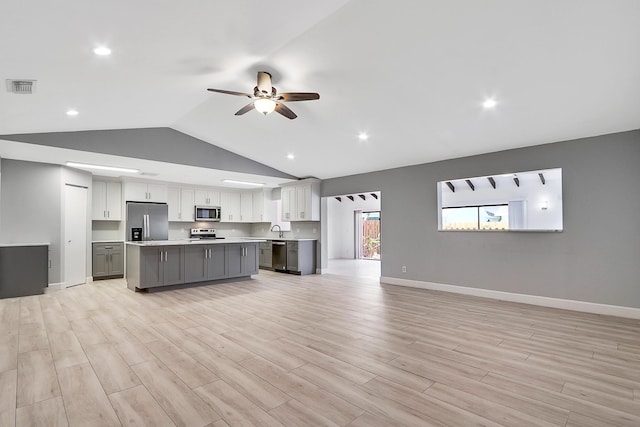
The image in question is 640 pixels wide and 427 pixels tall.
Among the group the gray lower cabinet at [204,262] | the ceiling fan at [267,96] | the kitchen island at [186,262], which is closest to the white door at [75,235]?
the kitchen island at [186,262]

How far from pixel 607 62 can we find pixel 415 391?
3.41 meters

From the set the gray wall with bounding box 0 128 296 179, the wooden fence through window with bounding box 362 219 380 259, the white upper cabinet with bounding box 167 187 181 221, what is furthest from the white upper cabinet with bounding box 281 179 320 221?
the wooden fence through window with bounding box 362 219 380 259

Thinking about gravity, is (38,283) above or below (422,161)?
below

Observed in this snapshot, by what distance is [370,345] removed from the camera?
3062 millimetres

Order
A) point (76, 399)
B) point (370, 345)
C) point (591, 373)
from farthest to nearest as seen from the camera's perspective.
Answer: point (370, 345) < point (591, 373) < point (76, 399)

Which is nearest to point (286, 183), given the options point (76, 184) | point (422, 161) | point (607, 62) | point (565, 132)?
point (422, 161)

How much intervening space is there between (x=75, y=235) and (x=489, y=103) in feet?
25.2

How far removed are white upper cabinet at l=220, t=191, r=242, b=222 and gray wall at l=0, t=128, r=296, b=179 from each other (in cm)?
248

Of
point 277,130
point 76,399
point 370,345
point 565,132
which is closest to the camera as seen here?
point 76,399

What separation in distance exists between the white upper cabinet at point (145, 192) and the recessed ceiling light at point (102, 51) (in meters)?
5.32

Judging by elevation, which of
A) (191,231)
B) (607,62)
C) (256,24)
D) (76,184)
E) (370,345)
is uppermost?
(256,24)

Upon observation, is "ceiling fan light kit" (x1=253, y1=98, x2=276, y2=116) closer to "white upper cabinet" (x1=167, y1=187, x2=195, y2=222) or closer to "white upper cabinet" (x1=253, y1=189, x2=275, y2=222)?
"white upper cabinet" (x1=167, y1=187, x2=195, y2=222)

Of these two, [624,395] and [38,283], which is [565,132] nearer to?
[624,395]

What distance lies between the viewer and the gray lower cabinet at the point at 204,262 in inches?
236
